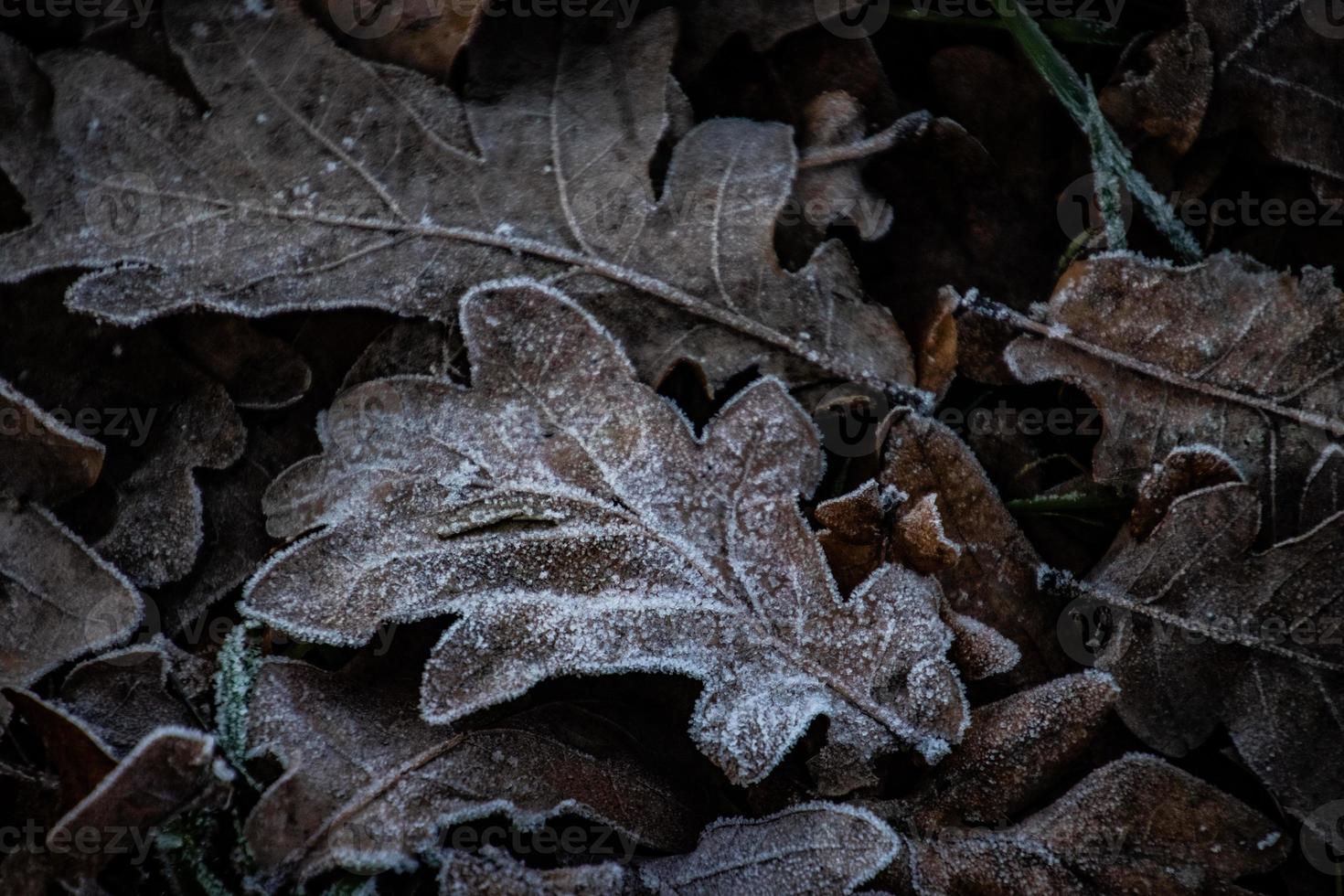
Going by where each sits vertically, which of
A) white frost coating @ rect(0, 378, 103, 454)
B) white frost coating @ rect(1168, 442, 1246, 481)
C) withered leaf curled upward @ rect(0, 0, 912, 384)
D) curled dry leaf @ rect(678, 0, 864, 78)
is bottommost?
white frost coating @ rect(1168, 442, 1246, 481)

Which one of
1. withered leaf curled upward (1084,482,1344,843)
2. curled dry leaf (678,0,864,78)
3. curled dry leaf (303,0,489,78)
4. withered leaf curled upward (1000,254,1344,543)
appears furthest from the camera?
curled dry leaf (678,0,864,78)

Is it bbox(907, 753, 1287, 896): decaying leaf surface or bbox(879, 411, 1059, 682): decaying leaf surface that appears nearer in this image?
bbox(907, 753, 1287, 896): decaying leaf surface

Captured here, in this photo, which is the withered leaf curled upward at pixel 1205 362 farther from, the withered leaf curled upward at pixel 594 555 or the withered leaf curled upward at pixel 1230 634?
the withered leaf curled upward at pixel 594 555

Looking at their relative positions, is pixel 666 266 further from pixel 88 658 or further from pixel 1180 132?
pixel 88 658

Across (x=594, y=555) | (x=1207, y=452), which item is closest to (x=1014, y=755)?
(x=1207, y=452)

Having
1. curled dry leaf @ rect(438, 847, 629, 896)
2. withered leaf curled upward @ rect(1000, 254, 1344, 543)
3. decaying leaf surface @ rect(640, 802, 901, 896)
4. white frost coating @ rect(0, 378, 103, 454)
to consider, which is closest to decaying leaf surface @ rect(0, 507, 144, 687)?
white frost coating @ rect(0, 378, 103, 454)

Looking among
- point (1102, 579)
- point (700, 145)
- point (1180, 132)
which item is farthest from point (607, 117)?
point (1102, 579)

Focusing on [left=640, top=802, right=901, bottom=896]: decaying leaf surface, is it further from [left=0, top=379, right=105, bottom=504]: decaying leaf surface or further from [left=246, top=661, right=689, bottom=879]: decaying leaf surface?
[left=0, top=379, right=105, bottom=504]: decaying leaf surface

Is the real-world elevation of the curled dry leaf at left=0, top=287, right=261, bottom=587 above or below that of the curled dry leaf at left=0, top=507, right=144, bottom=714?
above
